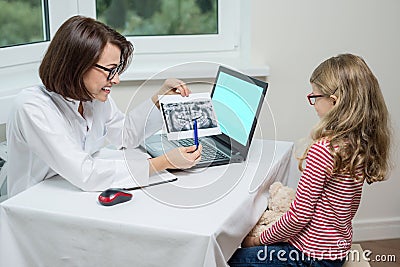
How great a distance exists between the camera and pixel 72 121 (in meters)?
1.74

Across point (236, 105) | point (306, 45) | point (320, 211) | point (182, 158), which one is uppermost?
point (306, 45)

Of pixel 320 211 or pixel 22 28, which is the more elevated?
pixel 22 28

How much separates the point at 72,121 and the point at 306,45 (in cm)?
116

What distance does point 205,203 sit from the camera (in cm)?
148

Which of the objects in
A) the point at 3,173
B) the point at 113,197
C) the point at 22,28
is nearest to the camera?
the point at 113,197

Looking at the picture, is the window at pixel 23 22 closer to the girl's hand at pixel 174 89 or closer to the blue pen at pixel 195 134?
the girl's hand at pixel 174 89

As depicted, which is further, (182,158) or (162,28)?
(162,28)

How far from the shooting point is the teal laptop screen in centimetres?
177

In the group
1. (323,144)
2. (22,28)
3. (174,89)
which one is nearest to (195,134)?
(174,89)

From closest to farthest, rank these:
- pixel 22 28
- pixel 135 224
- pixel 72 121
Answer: pixel 135 224 → pixel 72 121 → pixel 22 28

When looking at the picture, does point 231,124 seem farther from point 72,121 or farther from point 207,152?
point 72,121

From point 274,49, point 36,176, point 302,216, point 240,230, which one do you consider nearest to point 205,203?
point 240,230

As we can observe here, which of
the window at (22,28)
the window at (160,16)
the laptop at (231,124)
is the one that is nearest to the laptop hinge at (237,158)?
the laptop at (231,124)

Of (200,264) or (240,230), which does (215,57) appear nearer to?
(240,230)
